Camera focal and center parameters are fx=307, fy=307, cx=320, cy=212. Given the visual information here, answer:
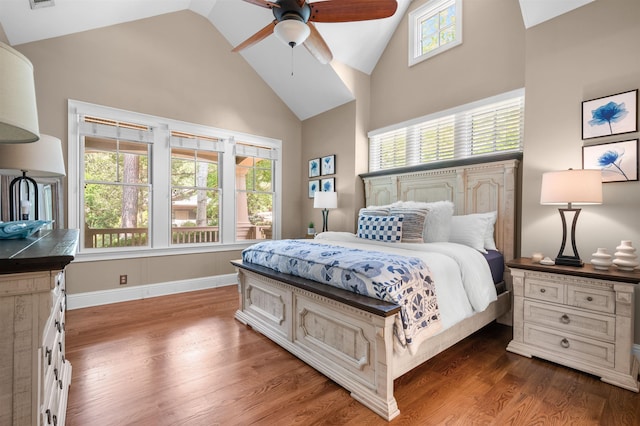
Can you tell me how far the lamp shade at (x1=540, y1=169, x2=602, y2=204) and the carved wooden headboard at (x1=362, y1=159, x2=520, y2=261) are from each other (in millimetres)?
844

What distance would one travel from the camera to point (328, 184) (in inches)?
194

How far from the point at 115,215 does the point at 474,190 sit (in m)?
4.37

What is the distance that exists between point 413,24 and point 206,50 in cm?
290

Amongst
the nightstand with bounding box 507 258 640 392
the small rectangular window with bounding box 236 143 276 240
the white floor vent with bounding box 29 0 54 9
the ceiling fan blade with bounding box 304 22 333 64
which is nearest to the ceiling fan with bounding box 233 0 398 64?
the ceiling fan blade with bounding box 304 22 333 64

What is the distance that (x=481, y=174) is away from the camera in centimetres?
331

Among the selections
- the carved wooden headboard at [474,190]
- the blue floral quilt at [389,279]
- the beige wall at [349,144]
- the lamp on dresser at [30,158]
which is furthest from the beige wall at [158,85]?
the blue floral quilt at [389,279]

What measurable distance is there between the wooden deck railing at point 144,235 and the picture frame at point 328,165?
4.46 feet

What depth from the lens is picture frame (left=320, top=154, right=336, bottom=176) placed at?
4832mm

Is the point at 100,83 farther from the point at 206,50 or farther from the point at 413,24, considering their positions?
the point at 413,24

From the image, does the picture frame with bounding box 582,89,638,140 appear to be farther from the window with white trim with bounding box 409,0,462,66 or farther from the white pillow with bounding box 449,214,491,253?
the window with white trim with bounding box 409,0,462,66

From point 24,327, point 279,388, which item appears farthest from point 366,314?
point 24,327

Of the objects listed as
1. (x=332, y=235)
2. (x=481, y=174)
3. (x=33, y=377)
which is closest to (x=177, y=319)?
(x=332, y=235)

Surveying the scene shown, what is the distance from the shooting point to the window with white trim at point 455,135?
3.23 metres

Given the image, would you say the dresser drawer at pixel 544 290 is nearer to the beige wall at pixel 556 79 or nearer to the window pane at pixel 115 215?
the beige wall at pixel 556 79
